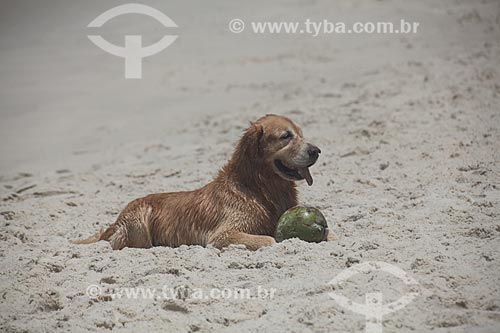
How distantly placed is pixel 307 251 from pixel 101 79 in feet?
29.8

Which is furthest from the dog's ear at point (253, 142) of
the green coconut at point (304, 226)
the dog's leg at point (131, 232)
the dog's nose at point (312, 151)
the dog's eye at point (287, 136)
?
the dog's leg at point (131, 232)

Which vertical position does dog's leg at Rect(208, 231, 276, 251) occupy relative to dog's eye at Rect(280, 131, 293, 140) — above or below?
below

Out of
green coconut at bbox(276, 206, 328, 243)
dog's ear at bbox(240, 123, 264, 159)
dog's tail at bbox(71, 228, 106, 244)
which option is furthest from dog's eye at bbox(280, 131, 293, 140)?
dog's tail at bbox(71, 228, 106, 244)

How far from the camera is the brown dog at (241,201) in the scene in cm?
625

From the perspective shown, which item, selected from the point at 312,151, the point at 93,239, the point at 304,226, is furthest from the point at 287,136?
the point at 93,239

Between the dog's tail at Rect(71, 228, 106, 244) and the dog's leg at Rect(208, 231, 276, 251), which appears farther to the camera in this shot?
the dog's tail at Rect(71, 228, 106, 244)

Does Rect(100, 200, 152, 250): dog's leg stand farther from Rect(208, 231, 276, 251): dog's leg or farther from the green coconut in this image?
the green coconut

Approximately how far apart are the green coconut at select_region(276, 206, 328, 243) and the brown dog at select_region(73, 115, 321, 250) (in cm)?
25

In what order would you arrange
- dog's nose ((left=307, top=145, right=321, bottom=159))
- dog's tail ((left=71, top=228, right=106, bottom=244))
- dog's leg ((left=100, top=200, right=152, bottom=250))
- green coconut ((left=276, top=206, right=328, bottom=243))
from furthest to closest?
1. dog's tail ((left=71, top=228, right=106, bottom=244))
2. dog's leg ((left=100, top=200, right=152, bottom=250))
3. dog's nose ((left=307, top=145, right=321, bottom=159))
4. green coconut ((left=276, top=206, right=328, bottom=243))

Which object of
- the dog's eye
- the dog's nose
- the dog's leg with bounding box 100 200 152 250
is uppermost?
the dog's eye

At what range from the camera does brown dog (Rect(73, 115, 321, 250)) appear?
625 cm

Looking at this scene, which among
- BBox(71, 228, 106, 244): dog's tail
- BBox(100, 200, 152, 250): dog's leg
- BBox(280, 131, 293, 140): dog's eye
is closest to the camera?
BBox(280, 131, 293, 140): dog's eye

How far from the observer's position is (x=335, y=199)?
740cm

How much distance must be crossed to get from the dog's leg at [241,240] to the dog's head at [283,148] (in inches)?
24.3
